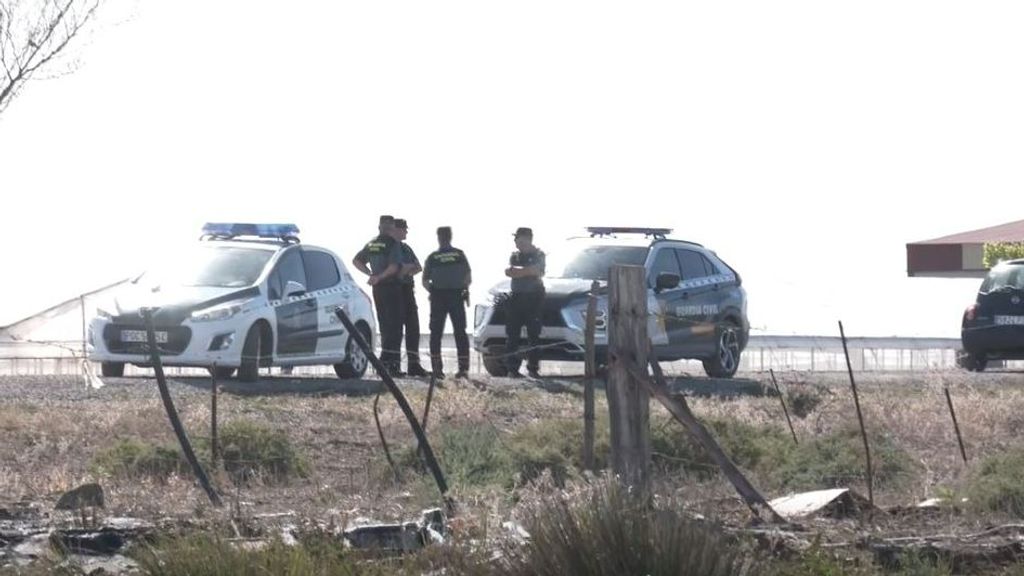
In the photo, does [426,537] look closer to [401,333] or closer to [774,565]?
[774,565]

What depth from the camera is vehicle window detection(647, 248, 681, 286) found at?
72.4 ft

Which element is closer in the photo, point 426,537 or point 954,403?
point 426,537

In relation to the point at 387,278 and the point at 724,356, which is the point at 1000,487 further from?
the point at 724,356

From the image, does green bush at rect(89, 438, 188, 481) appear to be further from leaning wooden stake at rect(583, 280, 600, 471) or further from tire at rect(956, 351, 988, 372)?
tire at rect(956, 351, 988, 372)

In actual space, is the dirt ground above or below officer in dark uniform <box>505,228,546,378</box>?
below

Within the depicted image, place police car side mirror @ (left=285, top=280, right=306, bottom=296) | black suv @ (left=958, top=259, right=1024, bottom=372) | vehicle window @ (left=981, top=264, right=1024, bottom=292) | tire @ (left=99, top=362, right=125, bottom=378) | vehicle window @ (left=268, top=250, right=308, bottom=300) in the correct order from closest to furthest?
1. tire @ (left=99, top=362, right=125, bottom=378)
2. vehicle window @ (left=268, top=250, right=308, bottom=300)
3. police car side mirror @ (left=285, top=280, right=306, bottom=296)
4. black suv @ (left=958, top=259, right=1024, bottom=372)
5. vehicle window @ (left=981, top=264, right=1024, bottom=292)

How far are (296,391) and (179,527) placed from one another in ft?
29.7

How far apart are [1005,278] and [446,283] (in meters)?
8.41

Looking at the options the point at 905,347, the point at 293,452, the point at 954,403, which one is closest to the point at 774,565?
the point at 293,452

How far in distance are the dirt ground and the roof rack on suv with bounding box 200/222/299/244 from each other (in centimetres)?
162

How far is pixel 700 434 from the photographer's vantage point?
31.3 feet

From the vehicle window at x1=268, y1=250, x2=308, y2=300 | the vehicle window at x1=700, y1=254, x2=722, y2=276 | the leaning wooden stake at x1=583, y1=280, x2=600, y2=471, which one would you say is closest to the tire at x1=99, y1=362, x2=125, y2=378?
the vehicle window at x1=268, y1=250, x2=308, y2=300

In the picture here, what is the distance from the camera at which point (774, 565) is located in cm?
852

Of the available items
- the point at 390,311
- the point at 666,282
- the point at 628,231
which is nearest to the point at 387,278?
the point at 390,311
